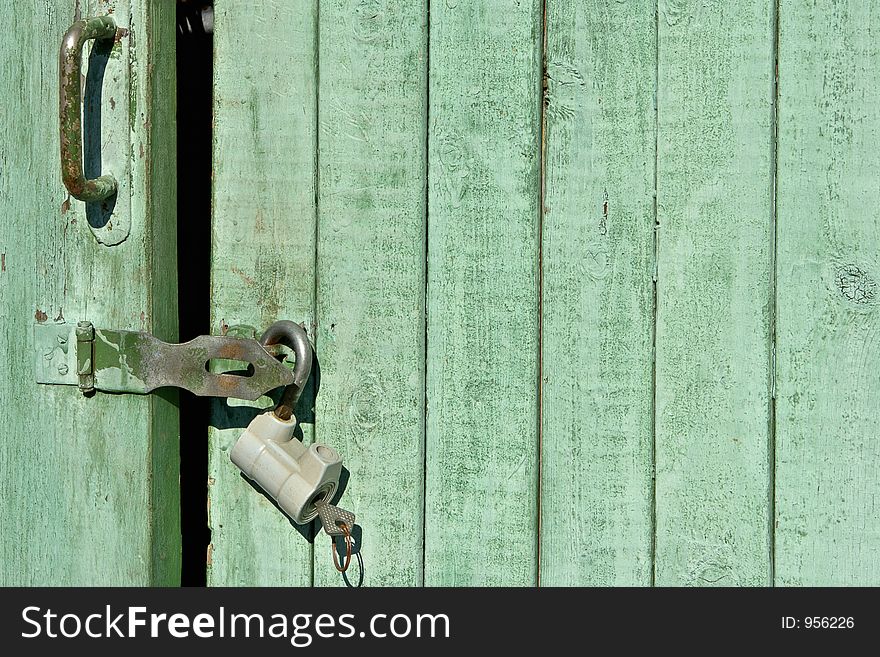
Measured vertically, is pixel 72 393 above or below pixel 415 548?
above

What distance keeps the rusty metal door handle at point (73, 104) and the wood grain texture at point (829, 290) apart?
0.70 m

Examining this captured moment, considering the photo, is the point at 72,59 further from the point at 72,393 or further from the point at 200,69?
the point at 72,393

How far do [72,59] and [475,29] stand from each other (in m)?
0.41

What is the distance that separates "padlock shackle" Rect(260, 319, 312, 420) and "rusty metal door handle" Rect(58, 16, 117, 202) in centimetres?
23

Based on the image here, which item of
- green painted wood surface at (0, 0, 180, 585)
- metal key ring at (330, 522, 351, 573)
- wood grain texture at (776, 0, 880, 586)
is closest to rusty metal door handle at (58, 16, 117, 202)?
green painted wood surface at (0, 0, 180, 585)

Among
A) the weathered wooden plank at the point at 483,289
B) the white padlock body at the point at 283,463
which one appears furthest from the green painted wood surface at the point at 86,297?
the weathered wooden plank at the point at 483,289

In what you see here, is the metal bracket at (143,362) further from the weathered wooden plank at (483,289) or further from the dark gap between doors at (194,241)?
the weathered wooden plank at (483,289)

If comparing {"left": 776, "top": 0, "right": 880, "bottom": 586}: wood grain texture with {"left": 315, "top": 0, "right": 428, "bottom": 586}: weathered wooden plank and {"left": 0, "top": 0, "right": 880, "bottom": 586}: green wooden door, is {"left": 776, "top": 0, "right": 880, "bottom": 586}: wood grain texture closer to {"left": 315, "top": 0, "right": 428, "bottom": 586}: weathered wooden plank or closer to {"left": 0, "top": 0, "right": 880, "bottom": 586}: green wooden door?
{"left": 0, "top": 0, "right": 880, "bottom": 586}: green wooden door

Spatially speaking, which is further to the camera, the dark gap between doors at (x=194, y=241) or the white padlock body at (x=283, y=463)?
the dark gap between doors at (x=194, y=241)

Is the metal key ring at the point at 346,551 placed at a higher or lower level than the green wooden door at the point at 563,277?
lower

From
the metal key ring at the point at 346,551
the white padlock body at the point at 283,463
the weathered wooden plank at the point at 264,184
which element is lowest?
the metal key ring at the point at 346,551

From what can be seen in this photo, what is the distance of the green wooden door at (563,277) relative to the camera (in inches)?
40.9

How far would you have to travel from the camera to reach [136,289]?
109 centimetres
